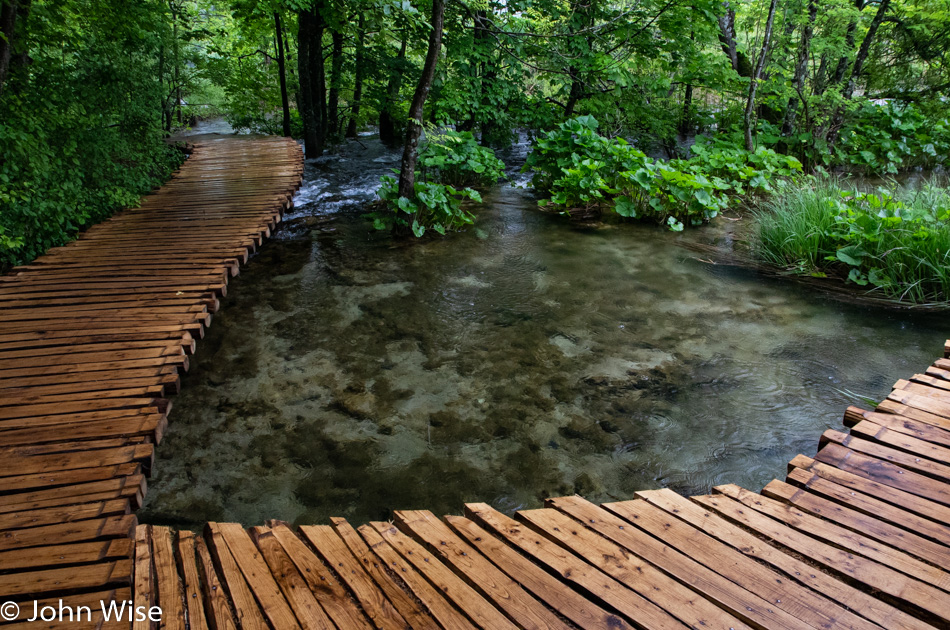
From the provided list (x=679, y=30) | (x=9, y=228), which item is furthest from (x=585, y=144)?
(x=9, y=228)

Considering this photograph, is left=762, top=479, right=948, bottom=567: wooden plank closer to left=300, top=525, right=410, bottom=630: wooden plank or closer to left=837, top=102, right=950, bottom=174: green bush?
left=300, top=525, right=410, bottom=630: wooden plank

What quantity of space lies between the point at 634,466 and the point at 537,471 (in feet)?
1.77

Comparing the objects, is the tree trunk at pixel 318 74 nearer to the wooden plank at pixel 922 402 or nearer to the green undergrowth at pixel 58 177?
the green undergrowth at pixel 58 177

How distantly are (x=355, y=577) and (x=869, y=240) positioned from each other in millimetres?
5361

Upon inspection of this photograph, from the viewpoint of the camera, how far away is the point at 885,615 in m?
1.68

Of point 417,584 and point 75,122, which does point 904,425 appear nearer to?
point 417,584

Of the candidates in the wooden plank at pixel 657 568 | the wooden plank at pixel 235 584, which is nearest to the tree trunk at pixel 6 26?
the wooden plank at pixel 235 584

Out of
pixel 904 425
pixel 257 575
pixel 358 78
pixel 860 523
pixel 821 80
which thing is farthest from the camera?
pixel 358 78

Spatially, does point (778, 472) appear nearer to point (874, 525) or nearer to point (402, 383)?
point (874, 525)

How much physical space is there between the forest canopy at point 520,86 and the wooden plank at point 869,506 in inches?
180

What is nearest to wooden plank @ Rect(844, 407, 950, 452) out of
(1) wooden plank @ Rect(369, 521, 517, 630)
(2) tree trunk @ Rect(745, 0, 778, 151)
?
(1) wooden plank @ Rect(369, 521, 517, 630)

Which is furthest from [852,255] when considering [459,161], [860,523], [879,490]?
[459,161]

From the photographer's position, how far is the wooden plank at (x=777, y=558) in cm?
168

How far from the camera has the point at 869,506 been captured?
2141mm
